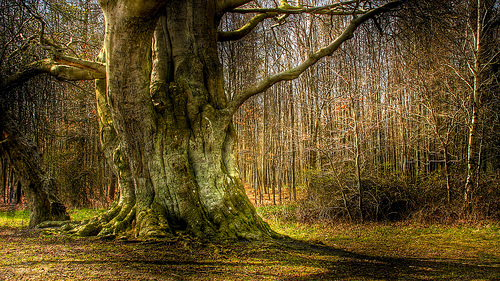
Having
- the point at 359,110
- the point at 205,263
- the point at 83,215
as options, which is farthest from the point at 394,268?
the point at 83,215

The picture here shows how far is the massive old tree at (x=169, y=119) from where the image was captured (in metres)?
4.36

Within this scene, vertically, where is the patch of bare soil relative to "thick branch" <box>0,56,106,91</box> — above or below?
below

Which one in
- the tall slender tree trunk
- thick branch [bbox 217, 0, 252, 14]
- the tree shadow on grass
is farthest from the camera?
the tall slender tree trunk

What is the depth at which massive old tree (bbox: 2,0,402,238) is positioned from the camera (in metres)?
4.36

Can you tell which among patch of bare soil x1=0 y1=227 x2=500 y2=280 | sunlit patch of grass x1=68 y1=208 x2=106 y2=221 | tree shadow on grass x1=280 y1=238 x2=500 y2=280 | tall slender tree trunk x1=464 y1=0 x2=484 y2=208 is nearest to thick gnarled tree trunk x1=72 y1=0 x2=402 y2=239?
patch of bare soil x1=0 y1=227 x2=500 y2=280

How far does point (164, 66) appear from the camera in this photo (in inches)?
229

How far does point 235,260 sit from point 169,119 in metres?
2.42

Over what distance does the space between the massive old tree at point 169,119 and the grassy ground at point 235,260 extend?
19.0 inches

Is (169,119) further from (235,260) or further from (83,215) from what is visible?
(83,215)

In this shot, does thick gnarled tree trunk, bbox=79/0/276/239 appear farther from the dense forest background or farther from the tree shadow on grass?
the dense forest background

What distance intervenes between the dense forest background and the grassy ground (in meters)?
2.81

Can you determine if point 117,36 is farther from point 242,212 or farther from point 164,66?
point 242,212

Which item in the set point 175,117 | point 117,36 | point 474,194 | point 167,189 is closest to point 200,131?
point 175,117

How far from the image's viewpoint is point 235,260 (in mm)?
3801
